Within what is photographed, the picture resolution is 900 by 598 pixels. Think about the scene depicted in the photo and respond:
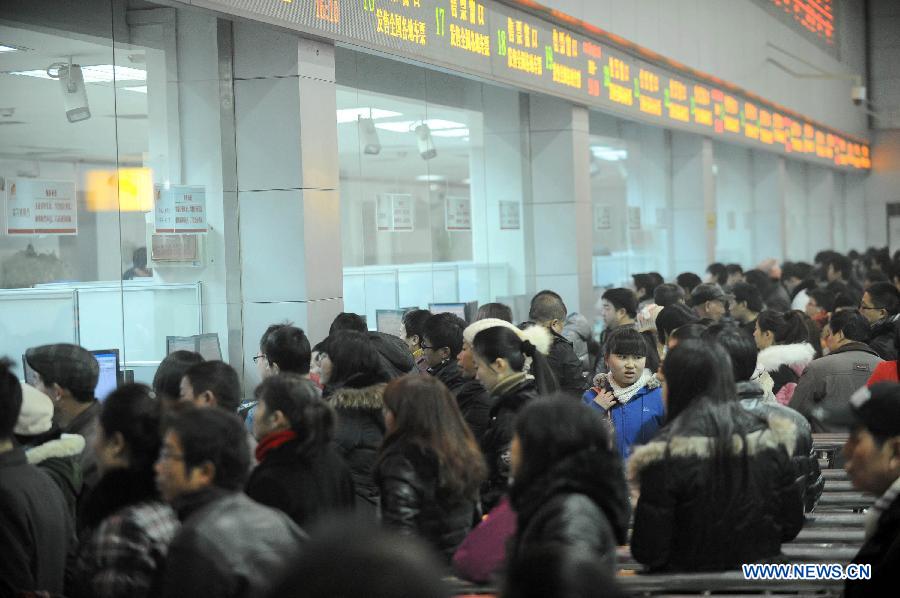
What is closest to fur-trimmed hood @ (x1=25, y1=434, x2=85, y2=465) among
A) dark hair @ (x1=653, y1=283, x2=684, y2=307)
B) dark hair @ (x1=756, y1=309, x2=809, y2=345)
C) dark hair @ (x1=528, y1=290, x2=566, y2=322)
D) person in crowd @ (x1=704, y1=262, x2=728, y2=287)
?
dark hair @ (x1=528, y1=290, x2=566, y2=322)

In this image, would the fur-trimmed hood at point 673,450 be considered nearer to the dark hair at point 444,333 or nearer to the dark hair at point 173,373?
the dark hair at point 173,373

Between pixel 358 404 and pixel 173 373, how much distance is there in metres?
0.81

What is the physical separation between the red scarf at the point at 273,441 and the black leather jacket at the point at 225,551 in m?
0.89

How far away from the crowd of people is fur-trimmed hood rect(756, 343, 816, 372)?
1521 millimetres

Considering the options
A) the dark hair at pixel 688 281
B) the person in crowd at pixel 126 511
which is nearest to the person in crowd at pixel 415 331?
the person in crowd at pixel 126 511

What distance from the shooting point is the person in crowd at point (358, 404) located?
15.1ft

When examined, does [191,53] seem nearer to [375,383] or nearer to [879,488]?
[375,383]

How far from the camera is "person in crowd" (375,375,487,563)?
12.2 ft

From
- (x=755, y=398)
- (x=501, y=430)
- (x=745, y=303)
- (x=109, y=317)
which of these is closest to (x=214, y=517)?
(x=501, y=430)

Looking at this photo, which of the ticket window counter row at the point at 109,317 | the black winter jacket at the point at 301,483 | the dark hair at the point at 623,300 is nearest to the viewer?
the black winter jacket at the point at 301,483

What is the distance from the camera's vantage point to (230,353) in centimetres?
769

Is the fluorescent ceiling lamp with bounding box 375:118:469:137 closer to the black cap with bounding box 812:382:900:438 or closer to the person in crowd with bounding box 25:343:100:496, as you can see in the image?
the person in crowd with bounding box 25:343:100:496

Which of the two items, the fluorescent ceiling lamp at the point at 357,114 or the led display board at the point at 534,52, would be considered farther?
the fluorescent ceiling lamp at the point at 357,114

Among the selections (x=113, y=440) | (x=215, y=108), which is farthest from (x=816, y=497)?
(x=215, y=108)
